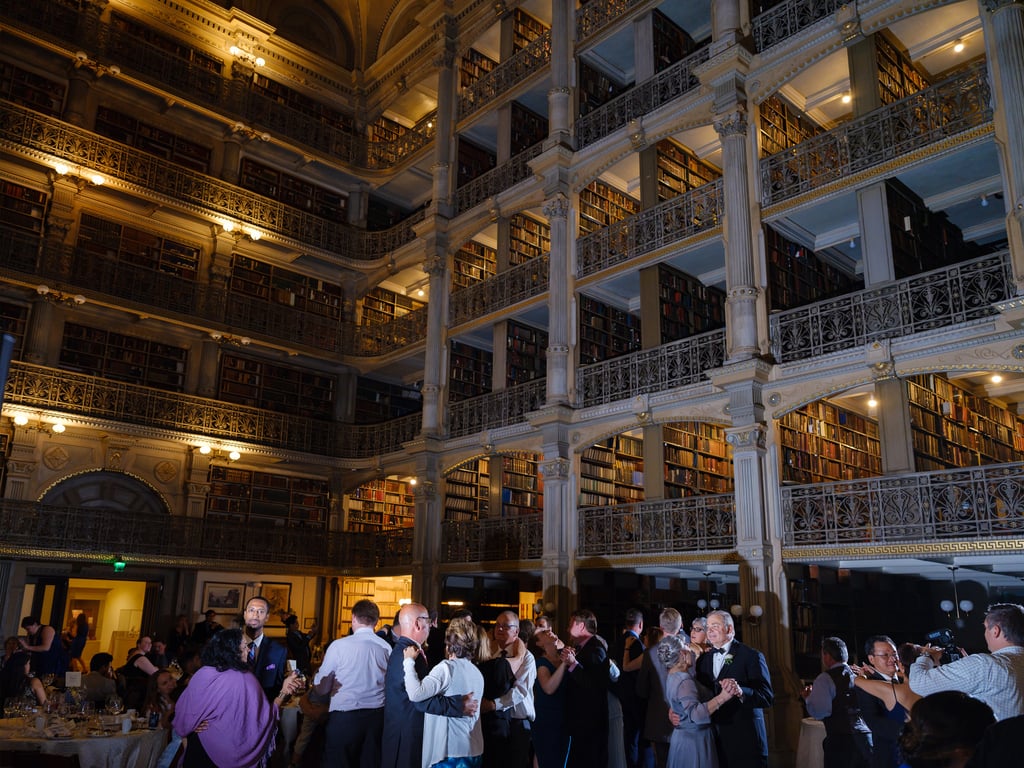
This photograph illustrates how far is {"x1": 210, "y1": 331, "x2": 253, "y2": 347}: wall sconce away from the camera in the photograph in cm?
1547

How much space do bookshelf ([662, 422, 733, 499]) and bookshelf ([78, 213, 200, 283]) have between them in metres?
9.40

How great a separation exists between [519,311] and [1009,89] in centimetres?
766

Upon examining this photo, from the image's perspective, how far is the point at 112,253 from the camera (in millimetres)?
15102

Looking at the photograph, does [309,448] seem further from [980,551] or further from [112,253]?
[980,551]

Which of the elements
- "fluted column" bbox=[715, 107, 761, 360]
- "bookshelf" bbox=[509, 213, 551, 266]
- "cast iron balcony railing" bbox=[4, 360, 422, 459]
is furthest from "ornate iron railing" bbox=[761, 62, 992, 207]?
"cast iron balcony railing" bbox=[4, 360, 422, 459]

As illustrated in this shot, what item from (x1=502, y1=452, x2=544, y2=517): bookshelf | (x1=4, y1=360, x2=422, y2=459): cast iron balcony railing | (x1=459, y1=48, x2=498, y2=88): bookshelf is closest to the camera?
(x1=4, y1=360, x2=422, y2=459): cast iron balcony railing

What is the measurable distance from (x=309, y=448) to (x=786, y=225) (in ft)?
32.6

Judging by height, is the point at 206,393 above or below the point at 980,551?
above

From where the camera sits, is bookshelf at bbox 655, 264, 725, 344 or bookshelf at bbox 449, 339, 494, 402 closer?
bookshelf at bbox 655, 264, 725, 344

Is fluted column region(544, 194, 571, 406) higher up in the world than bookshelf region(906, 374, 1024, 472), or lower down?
higher up

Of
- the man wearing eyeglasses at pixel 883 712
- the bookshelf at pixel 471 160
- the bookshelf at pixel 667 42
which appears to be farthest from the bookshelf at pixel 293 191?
the man wearing eyeglasses at pixel 883 712

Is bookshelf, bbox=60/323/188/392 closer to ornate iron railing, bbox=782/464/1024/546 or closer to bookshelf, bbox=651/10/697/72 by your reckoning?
bookshelf, bbox=651/10/697/72

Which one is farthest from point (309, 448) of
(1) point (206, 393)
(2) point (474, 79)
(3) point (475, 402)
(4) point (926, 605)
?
(4) point (926, 605)

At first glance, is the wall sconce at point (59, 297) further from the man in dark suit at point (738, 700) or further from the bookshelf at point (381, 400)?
the man in dark suit at point (738, 700)
